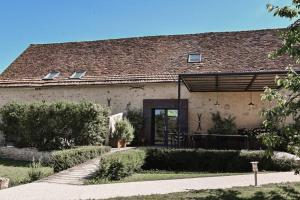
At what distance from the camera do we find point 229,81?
17641 millimetres

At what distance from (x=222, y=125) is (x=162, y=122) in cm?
341

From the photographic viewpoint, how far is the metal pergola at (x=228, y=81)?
15.6 m

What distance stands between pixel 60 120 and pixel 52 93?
227 inches

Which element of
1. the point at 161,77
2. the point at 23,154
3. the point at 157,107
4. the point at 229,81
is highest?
the point at 161,77

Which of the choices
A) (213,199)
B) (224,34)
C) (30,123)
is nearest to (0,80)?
(30,123)

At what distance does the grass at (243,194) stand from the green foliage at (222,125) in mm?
8435

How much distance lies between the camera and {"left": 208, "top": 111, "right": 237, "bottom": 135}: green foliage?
18.9 metres

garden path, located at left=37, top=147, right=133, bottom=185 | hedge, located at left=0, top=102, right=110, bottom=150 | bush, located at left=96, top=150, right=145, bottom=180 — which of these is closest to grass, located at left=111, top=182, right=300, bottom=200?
bush, located at left=96, top=150, right=145, bottom=180

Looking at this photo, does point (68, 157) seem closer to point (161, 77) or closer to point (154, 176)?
point (154, 176)

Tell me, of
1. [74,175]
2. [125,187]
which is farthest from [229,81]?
[125,187]

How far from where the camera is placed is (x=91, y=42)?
85.7ft

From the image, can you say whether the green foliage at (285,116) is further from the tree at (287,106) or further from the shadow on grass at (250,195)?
the shadow on grass at (250,195)

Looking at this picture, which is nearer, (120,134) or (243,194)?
(243,194)

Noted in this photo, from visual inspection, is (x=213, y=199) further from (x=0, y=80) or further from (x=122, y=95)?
(x=0, y=80)
